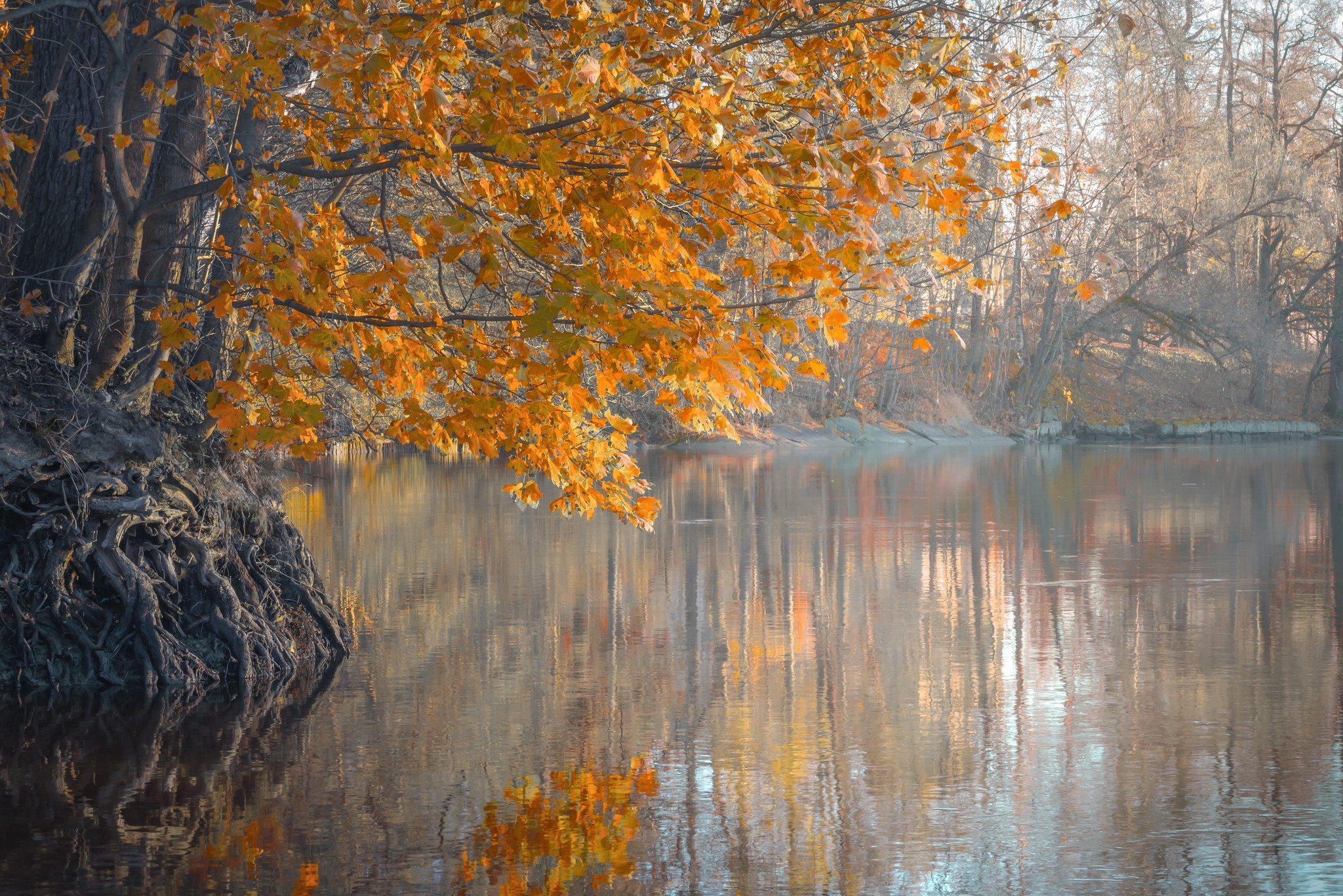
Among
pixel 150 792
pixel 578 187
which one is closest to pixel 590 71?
pixel 578 187

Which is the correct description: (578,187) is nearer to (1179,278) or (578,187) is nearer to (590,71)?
(590,71)

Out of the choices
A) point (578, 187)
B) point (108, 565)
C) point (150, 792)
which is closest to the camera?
point (150, 792)

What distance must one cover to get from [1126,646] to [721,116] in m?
5.51

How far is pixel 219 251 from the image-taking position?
7887 mm

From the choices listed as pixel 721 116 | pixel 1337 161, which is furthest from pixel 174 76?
pixel 1337 161

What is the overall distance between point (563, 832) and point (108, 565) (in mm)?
4156

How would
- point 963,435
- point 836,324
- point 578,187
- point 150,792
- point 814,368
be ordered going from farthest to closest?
1. point 963,435
2. point 814,368
3. point 578,187
4. point 836,324
5. point 150,792

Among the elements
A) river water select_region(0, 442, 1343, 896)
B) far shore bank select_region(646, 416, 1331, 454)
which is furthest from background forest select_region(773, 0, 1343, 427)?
river water select_region(0, 442, 1343, 896)

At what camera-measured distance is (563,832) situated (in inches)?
231

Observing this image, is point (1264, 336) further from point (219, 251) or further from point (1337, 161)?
point (219, 251)

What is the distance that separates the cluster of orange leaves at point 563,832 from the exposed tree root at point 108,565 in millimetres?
3136

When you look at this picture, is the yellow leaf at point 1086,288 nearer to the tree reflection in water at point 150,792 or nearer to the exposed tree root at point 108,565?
the tree reflection in water at point 150,792

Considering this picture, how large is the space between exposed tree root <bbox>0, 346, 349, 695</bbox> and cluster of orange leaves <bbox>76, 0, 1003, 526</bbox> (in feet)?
3.54

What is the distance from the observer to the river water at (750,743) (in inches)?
215
